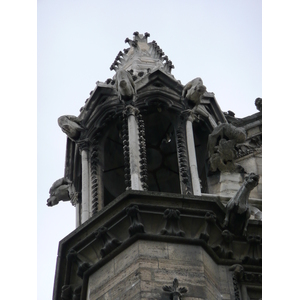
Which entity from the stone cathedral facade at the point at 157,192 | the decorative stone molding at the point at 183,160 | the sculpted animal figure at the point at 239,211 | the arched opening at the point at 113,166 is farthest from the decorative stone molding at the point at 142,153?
the sculpted animal figure at the point at 239,211

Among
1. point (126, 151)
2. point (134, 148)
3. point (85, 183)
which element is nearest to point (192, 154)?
point (134, 148)

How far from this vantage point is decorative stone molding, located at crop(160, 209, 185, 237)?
1725cm

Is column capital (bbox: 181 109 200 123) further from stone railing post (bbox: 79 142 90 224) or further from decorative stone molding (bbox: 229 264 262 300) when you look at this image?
decorative stone molding (bbox: 229 264 262 300)

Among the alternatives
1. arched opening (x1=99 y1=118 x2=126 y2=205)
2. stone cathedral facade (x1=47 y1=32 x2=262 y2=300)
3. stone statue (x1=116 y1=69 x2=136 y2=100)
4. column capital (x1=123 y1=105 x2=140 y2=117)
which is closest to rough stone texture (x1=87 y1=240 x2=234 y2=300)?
stone cathedral facade (x1=47 y1=32 x2=262 y2=300)

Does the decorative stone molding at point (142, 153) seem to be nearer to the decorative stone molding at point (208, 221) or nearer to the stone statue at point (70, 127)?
the stone statue at point (70, 127)

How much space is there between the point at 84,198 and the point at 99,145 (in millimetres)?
1298

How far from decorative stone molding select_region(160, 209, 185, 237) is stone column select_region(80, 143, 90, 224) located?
7.02 feet

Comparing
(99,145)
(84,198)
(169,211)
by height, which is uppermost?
(99,145)

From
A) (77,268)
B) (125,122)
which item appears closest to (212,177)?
(125,122)

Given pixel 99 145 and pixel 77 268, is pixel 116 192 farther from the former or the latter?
pixel 77 268

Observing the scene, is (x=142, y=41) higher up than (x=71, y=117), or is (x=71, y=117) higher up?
(x=142, y=41)

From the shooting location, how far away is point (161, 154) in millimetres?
22000

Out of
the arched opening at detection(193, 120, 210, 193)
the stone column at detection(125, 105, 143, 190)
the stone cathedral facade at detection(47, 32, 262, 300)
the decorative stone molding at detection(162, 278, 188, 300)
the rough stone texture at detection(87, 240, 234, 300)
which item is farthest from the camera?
the arched opening at detection(193, 120, 210, 193)

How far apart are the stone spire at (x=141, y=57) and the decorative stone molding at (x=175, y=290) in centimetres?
650
